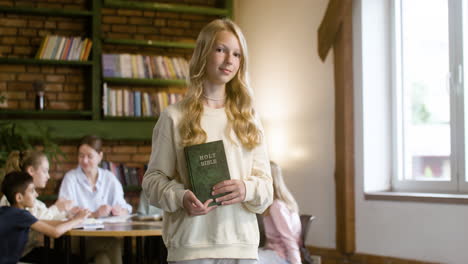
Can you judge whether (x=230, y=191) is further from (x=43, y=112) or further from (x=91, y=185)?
(x=43, y=112)

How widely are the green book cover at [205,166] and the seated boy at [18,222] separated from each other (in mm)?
1910

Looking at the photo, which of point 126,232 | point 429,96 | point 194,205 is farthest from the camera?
point 429,96

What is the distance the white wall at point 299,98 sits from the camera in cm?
514

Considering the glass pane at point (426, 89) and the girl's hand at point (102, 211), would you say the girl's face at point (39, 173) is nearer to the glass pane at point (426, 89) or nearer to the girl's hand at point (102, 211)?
the girl's hand at point (102, 211)

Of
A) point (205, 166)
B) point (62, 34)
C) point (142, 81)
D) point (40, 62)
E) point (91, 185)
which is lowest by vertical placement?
point (91, 185)

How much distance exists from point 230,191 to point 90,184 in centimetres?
328

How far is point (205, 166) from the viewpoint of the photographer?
5.07ft

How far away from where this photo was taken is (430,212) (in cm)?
418

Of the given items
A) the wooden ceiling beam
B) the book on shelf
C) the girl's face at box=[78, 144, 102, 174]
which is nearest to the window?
the wooden ceiling beam

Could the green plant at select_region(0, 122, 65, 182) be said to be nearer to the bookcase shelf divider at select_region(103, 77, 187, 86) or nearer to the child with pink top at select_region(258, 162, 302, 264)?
the bookcase shelf divider at select_region(103, 77, 187, 86)

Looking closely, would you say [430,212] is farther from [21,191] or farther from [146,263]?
[21,191]

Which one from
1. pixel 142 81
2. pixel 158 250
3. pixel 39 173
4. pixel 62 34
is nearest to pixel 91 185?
pixel 39 173

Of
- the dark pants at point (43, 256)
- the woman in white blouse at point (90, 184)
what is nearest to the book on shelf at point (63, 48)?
the woman in white blouse at point (90, 184)

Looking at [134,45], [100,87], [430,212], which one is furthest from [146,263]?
[134,45]
